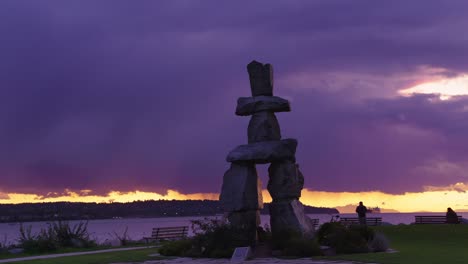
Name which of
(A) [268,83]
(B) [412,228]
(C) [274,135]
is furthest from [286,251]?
(B) [412,228]

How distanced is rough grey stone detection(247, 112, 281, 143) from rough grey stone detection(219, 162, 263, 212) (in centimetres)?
114

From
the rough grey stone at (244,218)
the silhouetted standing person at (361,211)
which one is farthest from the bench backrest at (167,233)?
the rough grey stone at (244,218)

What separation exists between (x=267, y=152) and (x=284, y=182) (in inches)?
54.3

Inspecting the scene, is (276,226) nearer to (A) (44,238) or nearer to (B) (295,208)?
(B) (295,208)

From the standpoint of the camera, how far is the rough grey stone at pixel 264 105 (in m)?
26.6

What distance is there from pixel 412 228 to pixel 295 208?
18.8 meters

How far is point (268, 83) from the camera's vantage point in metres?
27.3

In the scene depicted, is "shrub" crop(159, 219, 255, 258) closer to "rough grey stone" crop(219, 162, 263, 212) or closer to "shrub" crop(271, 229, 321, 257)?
"rough grey stone" crop(219, 162, 263, 212)

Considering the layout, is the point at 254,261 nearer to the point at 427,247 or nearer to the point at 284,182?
the point at 284,182

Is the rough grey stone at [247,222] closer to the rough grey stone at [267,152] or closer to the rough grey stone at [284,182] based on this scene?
the rough grey stone at [284,182]

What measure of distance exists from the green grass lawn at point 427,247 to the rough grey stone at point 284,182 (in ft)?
12.8

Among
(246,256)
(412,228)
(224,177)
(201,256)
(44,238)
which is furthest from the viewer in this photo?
(412,228)

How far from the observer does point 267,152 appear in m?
25.6

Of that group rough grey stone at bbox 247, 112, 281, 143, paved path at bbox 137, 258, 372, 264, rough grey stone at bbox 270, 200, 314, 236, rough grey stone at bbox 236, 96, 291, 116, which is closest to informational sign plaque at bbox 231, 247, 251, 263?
paved path at bbox 137, 258, 372, 264
